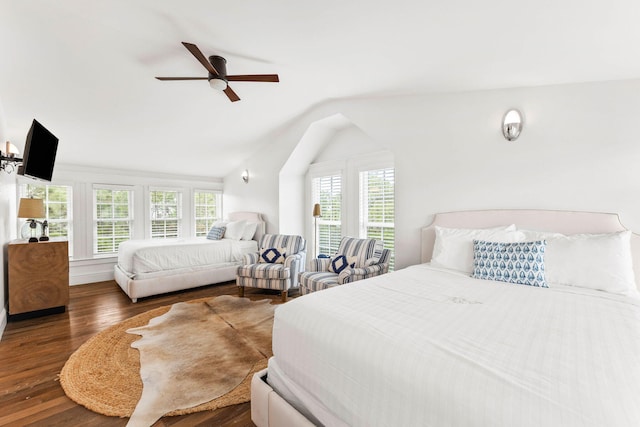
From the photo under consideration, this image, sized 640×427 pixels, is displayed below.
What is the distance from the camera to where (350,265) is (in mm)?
3479

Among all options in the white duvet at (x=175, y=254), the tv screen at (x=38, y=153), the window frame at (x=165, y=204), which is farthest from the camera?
the window frame at (x=165, y=204)

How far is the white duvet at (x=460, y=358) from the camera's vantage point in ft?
2.70

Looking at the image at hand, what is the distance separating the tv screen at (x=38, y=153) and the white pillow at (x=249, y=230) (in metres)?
2.85

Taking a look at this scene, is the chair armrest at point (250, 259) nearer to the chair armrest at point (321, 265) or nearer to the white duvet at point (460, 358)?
the chair armrest at point (321, 265)

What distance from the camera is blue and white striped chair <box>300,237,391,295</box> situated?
3.18 m

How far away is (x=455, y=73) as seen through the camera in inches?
103

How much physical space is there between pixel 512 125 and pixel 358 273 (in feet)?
6.86

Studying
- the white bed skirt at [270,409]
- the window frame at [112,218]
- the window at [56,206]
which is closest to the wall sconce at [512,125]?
the white bed skirt at [270,409]

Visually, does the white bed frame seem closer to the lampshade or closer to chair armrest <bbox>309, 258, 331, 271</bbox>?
the lampshade

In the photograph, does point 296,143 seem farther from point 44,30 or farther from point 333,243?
point 44,30

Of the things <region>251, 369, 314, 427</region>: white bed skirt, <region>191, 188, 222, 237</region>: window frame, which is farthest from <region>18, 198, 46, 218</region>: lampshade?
<region>251, 369, 314, 427</region>: white bed skirt

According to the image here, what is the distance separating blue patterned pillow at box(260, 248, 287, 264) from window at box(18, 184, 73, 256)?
10.9 feet

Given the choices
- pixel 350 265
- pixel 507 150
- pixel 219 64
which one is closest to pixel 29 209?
pixel 219 64

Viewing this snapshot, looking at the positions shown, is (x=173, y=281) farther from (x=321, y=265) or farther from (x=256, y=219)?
(x=321, y=265)
